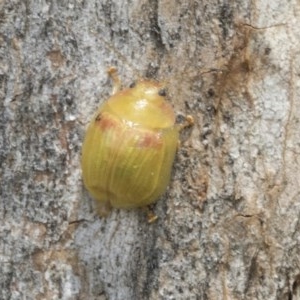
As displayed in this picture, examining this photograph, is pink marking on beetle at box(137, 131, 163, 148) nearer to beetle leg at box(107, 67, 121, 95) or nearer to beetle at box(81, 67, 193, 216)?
beetle at box(81, 67, 193, 216)

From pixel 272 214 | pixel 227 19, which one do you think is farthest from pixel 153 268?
pixel 227 19

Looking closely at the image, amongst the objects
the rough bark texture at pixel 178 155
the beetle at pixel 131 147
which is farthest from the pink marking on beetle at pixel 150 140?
the rough bark texture at pixel 178 155

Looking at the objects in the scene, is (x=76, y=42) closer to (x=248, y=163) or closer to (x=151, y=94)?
(x=151, y=94)

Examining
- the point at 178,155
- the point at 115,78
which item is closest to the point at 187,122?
the point at 178,155

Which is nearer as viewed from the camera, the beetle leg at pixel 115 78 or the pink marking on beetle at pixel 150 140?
the pink marking on beetle at pixel 150 140

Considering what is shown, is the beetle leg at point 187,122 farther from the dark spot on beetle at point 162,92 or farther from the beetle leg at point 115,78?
the beetle leg at point 115,78

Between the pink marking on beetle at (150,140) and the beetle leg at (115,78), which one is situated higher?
the beetle leg at (115,78)

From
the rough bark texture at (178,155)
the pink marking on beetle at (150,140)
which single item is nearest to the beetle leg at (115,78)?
the rough bark texture at (178,155)

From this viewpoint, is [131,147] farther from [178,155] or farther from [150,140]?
[178,155]
